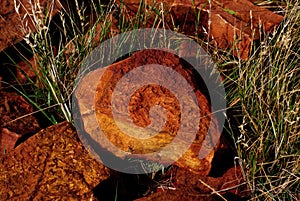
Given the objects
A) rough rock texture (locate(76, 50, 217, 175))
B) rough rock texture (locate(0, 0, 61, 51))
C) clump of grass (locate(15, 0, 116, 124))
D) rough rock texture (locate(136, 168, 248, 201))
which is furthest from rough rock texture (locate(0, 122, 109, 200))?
rough rock texture (locate(0, 0, 61, 51))

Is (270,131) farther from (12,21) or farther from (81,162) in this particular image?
(12,21)

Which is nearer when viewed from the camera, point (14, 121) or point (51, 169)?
point (51, 169)

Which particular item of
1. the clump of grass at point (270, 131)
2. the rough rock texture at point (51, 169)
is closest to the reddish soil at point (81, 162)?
the rough rock texture at point (51, 169)

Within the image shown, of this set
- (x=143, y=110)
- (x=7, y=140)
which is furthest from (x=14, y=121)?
(x=143, y=110)

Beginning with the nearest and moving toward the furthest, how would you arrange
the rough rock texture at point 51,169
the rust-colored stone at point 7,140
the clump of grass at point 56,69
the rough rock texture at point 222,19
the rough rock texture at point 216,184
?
1. the rough rock texture at point 51,169
2. the rough rock texture at point 216,184
3. the rust-colored stone at point 7,140
4. the clump of grass at point 56,69
5. the rough rock texture at point 222,19

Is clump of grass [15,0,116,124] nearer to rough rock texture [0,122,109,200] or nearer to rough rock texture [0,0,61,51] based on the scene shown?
rough rock texture [0,0,61,51]

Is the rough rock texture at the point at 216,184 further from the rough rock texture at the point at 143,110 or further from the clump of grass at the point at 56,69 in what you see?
the clump of grass at the point at 56,69

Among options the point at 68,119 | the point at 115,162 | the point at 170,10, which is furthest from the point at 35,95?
the point at 170,10
